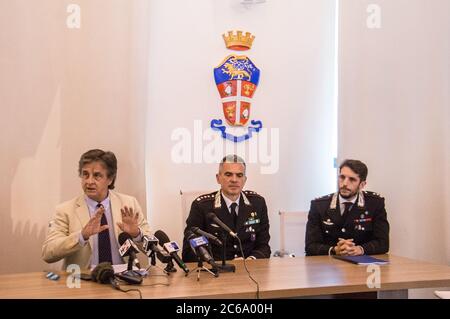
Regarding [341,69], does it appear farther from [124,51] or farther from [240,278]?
[240,278]

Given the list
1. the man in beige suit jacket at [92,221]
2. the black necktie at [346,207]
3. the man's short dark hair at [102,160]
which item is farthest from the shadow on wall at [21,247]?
the black necktie at [346,207]

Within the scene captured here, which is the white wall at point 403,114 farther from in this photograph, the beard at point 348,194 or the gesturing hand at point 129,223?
the gesturing hand at point 129,223

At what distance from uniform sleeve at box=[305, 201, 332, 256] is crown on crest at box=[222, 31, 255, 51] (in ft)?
4.82

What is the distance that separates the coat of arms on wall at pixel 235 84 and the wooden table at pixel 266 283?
1.62 metres

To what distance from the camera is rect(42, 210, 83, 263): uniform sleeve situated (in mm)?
2555

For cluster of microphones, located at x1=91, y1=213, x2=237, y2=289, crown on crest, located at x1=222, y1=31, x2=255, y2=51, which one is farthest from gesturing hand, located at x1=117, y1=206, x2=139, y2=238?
crown on crest, located at x1=222, y1=31, x2=255, y2=51

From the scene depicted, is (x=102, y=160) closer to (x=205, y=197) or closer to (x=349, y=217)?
(x=205, y=197)

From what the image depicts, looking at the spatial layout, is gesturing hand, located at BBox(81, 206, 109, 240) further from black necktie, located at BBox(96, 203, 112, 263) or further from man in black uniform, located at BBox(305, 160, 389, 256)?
man in black uniform, located at BBox(305, 160, 389, 256)

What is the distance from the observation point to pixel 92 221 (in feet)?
8.16

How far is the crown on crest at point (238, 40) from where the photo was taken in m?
4.07

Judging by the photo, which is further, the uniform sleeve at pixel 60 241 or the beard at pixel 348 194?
the beard at pixel 348 194

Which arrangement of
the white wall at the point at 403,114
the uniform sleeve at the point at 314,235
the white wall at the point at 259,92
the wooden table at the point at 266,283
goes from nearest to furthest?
the wooden table at the point at 266,283 → the uniform sleeve at the point at 314,235 → the white wall at the point at 259,92 → the white wall at the point at 403,114

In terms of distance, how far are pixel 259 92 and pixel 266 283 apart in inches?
90.6

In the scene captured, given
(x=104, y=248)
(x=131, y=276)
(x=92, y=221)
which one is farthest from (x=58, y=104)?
(x=131, y=276)
